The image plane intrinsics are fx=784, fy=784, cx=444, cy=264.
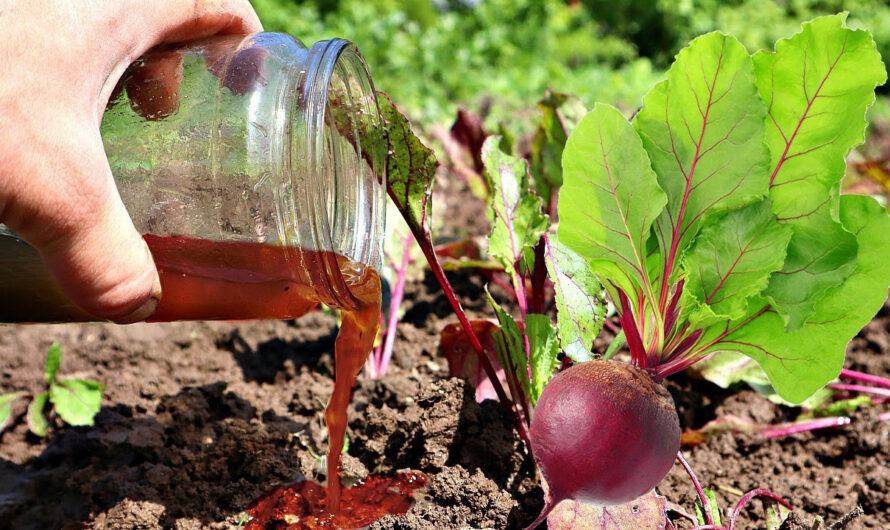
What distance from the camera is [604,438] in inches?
44.3

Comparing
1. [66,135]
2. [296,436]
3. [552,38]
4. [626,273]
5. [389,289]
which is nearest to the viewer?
[66,135]

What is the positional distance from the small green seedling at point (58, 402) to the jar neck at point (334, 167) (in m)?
0.75

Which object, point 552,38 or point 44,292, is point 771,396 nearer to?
point 44,292

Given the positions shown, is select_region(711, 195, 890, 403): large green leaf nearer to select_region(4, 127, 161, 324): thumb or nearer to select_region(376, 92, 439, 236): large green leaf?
select_region(376, 92, 439, 236): large green leaf

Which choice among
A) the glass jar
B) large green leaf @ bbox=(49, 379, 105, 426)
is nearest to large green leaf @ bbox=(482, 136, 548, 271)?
the glass jar

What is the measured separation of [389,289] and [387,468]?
675 millimetres

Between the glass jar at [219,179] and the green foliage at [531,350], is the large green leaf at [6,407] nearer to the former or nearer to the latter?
the glass jar at [219,179]

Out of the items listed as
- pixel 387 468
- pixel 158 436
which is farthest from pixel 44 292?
pixel 387 468

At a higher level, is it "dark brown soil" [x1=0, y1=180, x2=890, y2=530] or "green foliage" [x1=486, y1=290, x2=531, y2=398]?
"green foliage" [x1=486, y1=290, x2=531, y2=398]

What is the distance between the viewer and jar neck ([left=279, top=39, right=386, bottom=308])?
48.5 inches

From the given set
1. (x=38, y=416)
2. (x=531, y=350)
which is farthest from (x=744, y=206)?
(x=38, y=416)

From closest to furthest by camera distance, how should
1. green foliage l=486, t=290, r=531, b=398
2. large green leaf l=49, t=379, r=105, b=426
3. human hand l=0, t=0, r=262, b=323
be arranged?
human hand l=0, t=0, r=262, b=323
green foliage l=486, t=290, r=531, b=398
large green leaf l=49, t=379, r=105, b=426

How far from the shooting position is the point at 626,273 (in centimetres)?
129

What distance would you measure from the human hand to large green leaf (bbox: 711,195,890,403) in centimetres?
94
